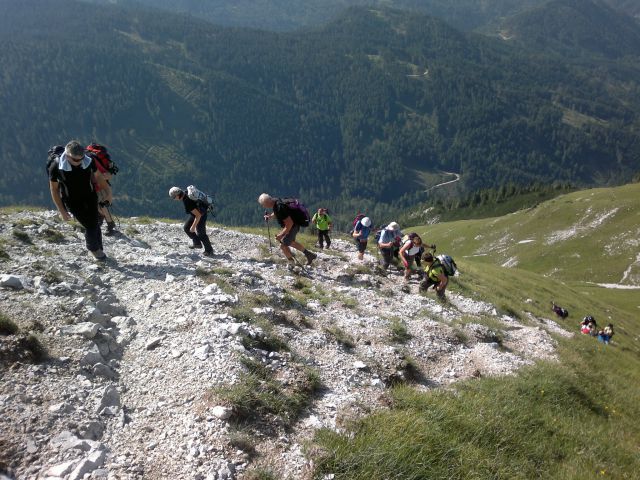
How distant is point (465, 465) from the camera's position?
6344mm

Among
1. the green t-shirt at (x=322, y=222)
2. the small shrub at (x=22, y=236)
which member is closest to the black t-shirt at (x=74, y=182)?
the small shrub at (x=22, y=236)

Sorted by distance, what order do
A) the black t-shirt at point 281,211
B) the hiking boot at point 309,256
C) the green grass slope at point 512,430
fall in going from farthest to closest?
1. the hiking boot at point 309,256
2. the black t-shirt at point 281,211
3. the green grass slope at point 512,430

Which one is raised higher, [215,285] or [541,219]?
[215,285]

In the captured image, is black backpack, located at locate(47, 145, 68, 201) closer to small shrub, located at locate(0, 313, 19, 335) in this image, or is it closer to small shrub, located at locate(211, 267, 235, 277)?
small shrub, located at locate(211, 267, 235, 277)

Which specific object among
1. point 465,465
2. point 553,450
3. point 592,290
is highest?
point 465,465

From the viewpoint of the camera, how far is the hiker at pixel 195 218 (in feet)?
54.5

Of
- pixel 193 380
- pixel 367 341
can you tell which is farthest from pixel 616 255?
pixel 193 380

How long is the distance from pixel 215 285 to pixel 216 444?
5.61 meters

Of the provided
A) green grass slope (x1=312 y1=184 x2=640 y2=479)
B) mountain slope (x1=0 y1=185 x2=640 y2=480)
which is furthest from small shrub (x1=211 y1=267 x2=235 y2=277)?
green grass slope (x1=312 y1=184 x2=640 y2=479)

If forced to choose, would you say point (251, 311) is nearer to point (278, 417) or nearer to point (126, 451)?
point (278, 417)

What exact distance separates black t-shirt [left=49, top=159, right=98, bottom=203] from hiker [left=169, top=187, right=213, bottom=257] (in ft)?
16.0

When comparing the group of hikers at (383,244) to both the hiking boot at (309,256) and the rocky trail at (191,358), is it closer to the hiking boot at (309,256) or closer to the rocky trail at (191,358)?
the hiking boot at (309,256)

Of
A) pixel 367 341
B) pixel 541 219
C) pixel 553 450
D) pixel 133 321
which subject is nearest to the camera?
pixel 553 450

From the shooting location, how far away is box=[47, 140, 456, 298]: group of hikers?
1130cm
